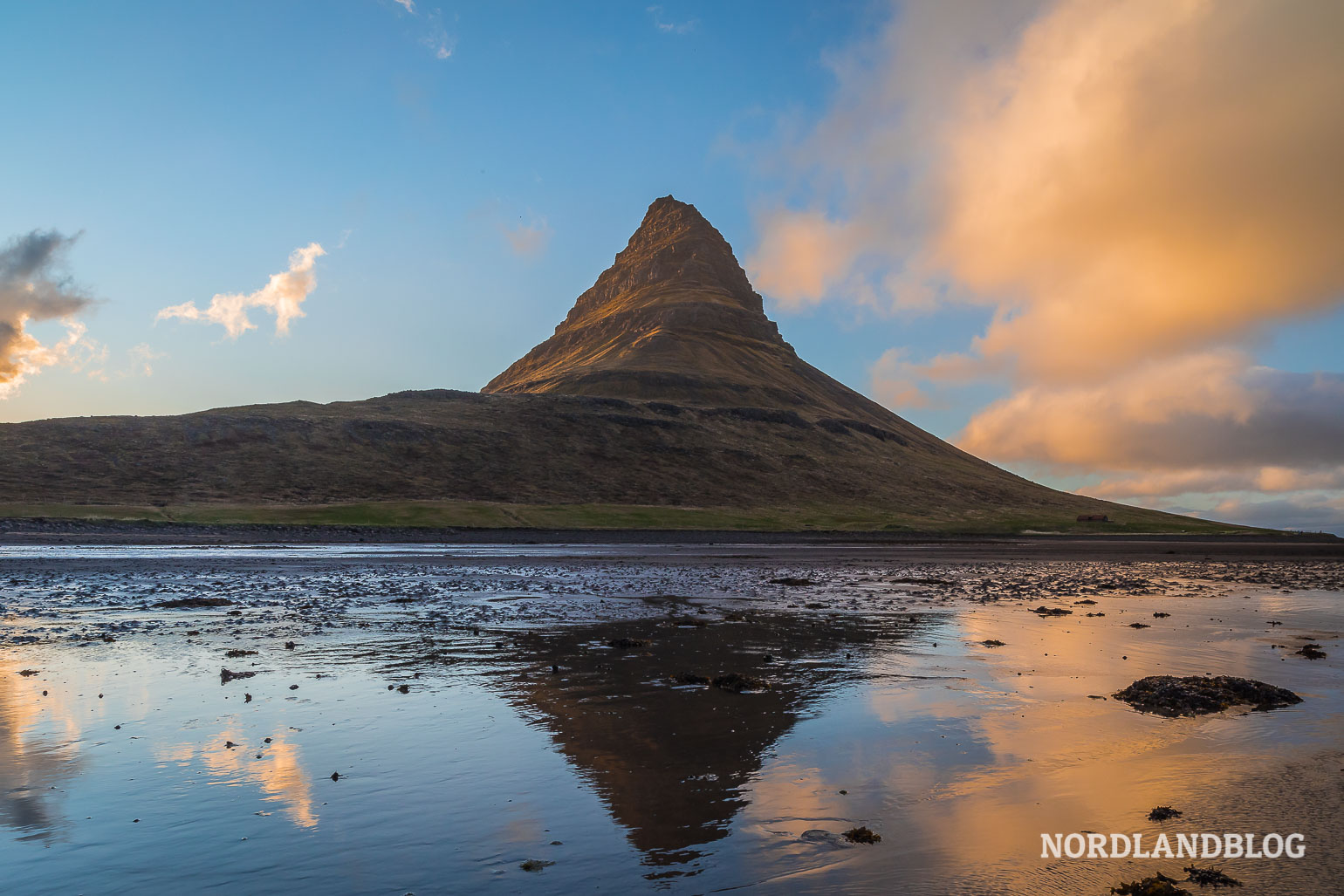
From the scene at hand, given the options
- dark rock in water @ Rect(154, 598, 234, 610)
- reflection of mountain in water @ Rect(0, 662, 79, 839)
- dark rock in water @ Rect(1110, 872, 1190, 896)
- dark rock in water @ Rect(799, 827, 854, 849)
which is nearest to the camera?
dark rock in water @ Rect(1110, 872, 1190, 896)

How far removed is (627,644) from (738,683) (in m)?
5.71

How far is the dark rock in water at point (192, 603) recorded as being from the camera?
88.8 feet

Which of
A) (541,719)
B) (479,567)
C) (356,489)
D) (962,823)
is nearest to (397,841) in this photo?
(541,719)

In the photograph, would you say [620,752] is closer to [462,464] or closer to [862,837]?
[862,837]

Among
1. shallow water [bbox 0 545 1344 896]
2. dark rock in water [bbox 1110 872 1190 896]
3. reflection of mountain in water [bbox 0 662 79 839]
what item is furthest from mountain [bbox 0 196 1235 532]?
dark rock in water [bbox 1110 872 1190 896]

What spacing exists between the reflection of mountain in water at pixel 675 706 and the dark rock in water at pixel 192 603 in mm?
13124

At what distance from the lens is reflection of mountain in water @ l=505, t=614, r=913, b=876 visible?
30.6 ft

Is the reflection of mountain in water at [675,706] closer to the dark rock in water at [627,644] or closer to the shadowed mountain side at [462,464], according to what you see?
the dark rock in water at [627,644]

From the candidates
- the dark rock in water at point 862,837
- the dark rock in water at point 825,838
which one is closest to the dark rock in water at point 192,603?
the dark rock in water at point 825,838

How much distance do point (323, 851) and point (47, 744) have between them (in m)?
6.47

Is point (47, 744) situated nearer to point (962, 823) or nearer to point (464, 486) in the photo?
point (962, 823)

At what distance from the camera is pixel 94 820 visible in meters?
8.65

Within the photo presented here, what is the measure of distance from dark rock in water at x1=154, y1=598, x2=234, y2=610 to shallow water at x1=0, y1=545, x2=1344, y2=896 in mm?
749

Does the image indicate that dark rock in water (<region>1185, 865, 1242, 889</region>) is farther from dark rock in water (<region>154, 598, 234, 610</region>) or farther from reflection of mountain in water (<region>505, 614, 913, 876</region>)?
dark rock in water (<region>154, 598, 234, 610</region>)
